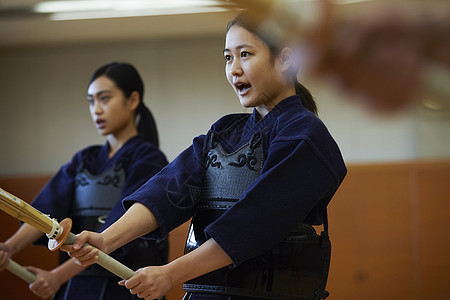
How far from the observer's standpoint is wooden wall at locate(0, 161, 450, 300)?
340cm

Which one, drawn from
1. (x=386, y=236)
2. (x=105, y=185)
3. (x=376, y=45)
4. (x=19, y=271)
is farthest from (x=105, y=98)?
(x=386, y=236)

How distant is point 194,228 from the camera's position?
3.77 ft

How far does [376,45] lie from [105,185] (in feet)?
5.73

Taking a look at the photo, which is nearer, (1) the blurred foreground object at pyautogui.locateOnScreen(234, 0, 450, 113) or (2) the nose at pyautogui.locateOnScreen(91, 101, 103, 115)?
(1) the blurred foreground object at pyautogui.locateOnScreen(234, 0, 450, 113)

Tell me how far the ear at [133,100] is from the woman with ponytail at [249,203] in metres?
0.88

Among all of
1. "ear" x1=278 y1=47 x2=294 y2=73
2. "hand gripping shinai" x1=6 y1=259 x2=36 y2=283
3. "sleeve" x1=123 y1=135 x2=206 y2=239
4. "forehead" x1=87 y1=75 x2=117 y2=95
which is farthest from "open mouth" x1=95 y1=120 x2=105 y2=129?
"ear" x1=278 y1=47 x2=294 y2=73

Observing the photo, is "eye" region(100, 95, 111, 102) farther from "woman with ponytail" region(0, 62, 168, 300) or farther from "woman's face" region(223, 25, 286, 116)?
"woman's face" region(223, 25, 286, 116)

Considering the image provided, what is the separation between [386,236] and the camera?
11.4 feet

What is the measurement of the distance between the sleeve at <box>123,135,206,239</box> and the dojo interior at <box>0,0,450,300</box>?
186cm

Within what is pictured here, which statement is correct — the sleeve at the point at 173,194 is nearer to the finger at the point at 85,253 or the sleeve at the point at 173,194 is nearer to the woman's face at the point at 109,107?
the finger at the point at 85,253

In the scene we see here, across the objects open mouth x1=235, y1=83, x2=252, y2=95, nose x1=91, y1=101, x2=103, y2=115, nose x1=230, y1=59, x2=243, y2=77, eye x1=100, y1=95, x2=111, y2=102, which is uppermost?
nose x1=230, y1=59, x2=243, y2=77

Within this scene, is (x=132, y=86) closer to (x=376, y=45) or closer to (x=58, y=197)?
(x=58, y=197)

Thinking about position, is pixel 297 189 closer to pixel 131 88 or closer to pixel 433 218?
pixel 131 88

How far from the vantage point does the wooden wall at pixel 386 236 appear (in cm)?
340
